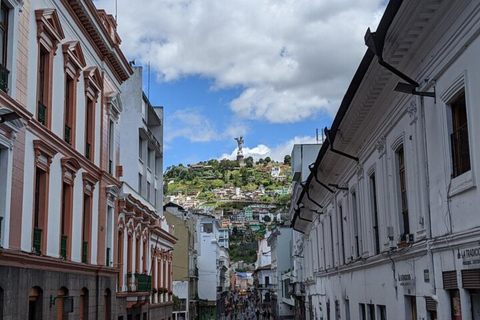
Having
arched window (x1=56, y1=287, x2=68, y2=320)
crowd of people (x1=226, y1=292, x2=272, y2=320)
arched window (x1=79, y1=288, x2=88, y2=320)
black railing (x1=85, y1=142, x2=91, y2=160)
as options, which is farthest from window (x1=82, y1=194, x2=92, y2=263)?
crowd of people (x1=226, y1=292, x2=272, y2=320)

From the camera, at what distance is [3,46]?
15.0 metres

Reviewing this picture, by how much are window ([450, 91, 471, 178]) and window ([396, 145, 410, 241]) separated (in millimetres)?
3886

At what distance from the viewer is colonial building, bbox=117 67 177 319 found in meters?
29.0

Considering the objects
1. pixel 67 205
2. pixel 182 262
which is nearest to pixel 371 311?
pixel 67 205

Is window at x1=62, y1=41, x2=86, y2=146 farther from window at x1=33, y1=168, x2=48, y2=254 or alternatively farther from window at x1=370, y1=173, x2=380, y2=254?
window at x1=370, y1=173, x2=380, y2=254

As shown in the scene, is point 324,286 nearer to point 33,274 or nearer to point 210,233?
point 33,274

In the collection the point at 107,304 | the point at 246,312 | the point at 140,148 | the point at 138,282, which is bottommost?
the point at 246,312

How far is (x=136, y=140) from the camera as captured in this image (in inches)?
1329

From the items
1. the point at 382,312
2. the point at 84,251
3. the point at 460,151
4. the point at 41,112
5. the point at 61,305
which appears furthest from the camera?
the point at 84,251

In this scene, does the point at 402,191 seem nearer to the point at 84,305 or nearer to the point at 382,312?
the point at 382,312

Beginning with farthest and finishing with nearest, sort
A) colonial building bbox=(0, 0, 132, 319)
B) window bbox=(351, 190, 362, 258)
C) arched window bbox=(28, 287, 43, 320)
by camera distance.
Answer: window bbox=(351, 190, 362, 258), arched window bbox=(28, 287, 43, 320), colonial building bbox=(0, 0, 132, 319)

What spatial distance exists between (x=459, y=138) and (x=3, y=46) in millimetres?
9798

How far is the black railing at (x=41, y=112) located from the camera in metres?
17.3

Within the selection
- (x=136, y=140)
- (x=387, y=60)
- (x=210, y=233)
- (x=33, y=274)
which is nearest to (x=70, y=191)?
(x=33, y=274)
